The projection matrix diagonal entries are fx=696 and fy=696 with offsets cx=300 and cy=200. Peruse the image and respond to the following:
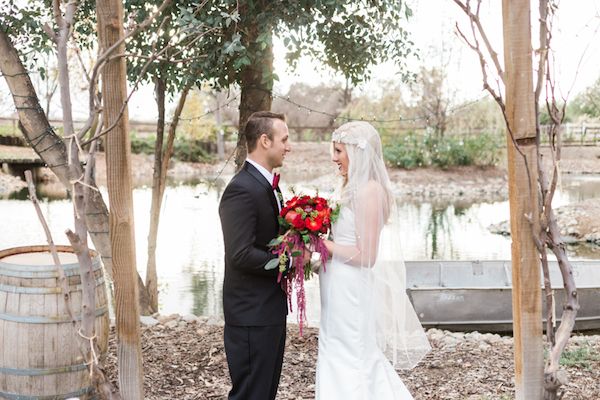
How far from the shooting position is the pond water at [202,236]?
1097cm

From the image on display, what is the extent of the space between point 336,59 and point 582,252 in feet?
35.1

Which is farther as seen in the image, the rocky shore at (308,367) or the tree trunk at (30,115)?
the tree trunk at (30,115)

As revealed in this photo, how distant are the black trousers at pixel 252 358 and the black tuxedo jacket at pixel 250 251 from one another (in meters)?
0.05

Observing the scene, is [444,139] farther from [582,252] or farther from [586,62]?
[586,62]

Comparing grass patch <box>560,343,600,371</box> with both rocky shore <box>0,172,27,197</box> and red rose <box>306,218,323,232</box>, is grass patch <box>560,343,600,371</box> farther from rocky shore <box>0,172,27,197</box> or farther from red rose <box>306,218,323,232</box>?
rocky shore <box>0,172,27,197</box>

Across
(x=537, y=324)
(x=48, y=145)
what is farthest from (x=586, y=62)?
(x=48, y=145)

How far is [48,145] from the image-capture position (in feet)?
17.3

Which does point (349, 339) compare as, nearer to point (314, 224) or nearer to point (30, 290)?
point (314, 224)

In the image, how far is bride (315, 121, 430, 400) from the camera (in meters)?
3.63

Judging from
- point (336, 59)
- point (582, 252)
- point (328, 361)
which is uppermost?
point (336, 59)

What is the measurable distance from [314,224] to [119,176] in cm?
96

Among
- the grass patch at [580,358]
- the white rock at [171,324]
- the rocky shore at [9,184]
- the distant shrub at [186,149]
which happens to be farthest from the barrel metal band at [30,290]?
the distant shrub at [186,149]

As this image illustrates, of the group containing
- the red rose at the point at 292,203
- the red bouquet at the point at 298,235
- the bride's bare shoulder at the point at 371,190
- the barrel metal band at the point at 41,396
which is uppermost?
the bride's bare shoulder at the point at 371,190

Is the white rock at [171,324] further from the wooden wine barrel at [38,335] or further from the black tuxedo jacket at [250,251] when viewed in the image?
the black tuxedo jacket at [250,251]
